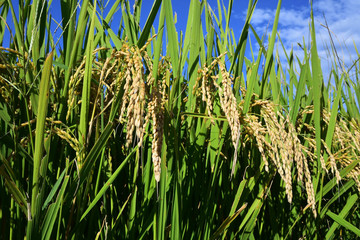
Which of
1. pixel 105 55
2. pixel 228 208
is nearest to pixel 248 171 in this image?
pixel 228 208

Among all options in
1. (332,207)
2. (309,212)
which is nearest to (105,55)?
(309,212)

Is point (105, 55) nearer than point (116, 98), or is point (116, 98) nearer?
point (116, 98)

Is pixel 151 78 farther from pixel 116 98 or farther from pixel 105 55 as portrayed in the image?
pixel 105 55

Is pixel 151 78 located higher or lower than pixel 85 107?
higher

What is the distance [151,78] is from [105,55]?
1.90 feet

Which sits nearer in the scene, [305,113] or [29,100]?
[29,100]

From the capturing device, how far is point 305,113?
1.77 meters

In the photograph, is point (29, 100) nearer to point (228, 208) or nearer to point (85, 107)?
point (85, 107)

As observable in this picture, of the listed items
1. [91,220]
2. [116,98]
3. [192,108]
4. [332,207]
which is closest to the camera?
[116,98]

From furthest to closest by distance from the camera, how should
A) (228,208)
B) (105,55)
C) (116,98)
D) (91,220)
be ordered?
1. (105,55)
2. (228,208)
3. (91,220)
4. (116,98)

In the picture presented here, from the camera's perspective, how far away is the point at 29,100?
4.21 feet

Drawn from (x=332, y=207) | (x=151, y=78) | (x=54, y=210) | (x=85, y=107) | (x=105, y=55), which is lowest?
(x=332, y=207)

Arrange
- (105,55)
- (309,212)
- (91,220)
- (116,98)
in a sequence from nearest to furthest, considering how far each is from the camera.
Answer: (116,98) → (91,220) → (105,55) → (309,212)

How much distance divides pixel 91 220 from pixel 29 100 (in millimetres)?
511
